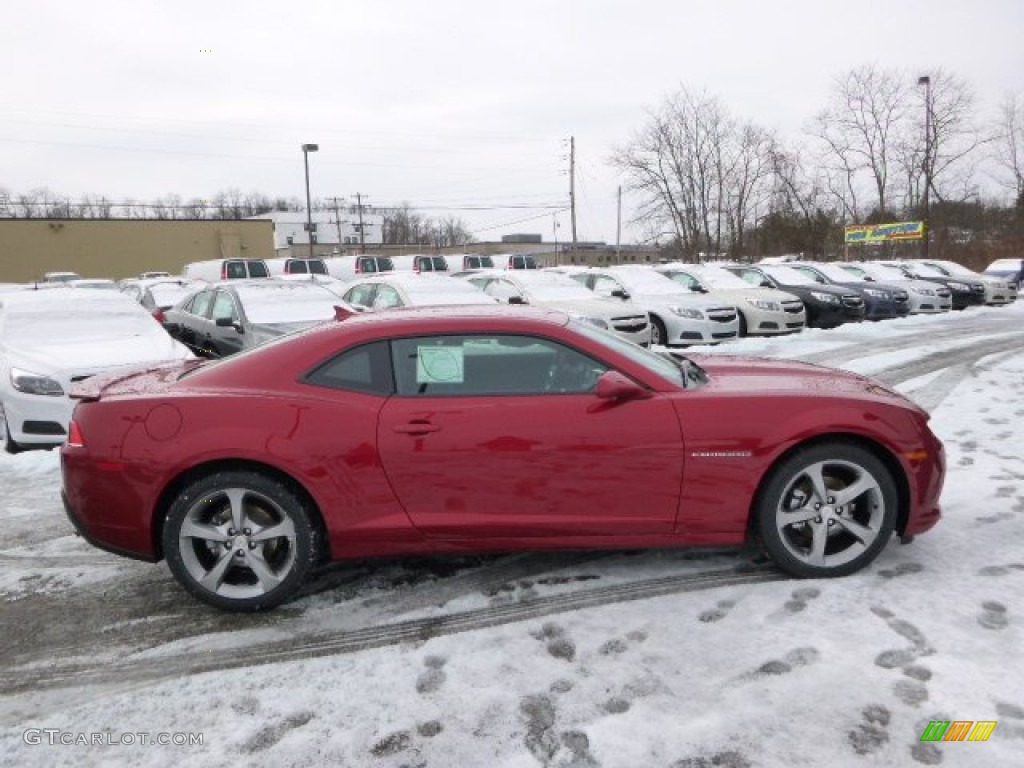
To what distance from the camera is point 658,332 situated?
1253 centimetres

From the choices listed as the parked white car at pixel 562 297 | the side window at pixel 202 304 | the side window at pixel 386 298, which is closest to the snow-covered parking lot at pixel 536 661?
the side window at pixel 202 304

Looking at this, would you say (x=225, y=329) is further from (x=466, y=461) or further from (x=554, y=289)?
(x=466, y=461)

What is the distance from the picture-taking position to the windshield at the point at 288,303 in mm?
9070

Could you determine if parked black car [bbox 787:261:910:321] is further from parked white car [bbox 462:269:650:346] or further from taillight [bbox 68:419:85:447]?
taillight [bbox 68:419:85:447]

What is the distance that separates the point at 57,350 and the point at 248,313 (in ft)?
7.94

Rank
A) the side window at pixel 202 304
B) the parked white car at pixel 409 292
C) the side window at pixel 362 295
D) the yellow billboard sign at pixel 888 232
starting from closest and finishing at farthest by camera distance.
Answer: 1. the side window at pixel 202 304
2. the parked white car at pixel 409 292
3. the side window at pixel 362 295
4. the yellow billboard sign at pixel 888 232

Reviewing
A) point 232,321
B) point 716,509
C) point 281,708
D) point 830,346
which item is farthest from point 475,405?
point 830,346

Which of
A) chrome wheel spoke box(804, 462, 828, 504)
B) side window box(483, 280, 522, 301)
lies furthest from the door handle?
side window box(483, 280, 522, 301)

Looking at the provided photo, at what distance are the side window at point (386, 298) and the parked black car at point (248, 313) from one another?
3.12 feet

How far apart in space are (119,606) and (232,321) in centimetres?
552

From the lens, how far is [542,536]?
3348 mm

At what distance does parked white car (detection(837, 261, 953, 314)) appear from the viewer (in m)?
17.3

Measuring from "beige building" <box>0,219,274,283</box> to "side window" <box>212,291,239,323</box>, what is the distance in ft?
128

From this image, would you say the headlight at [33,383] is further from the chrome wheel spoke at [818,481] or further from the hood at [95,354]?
the chrome wheel spoke at [818,481]
